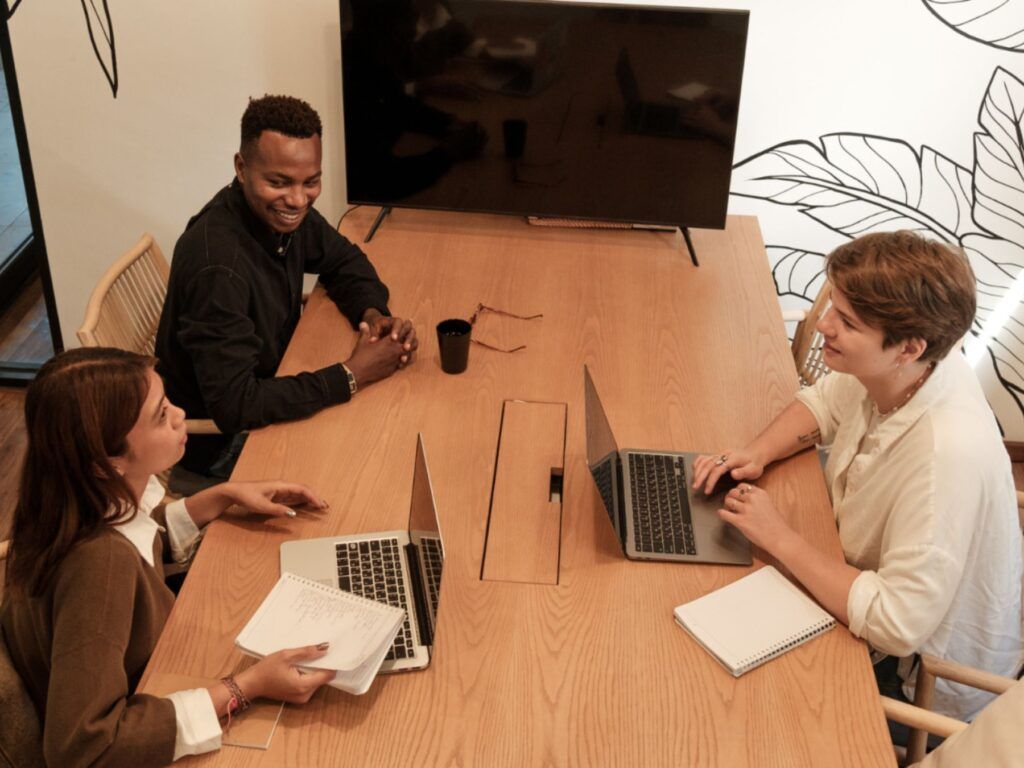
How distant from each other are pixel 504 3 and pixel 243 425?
4.04 feet

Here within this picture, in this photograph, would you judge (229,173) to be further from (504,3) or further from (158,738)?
(158,738)

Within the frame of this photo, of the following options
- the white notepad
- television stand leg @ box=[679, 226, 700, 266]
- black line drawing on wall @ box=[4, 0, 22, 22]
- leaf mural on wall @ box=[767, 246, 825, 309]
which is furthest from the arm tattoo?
black line drawing on wall @ box=[4, 0, 22, 22]

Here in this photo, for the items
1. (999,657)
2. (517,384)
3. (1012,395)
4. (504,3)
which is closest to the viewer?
(999,657)

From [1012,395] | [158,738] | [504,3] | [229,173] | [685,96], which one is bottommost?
[1012,395]

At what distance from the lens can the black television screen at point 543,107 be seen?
8.09 feet

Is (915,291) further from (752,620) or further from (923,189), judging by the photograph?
(923,189)

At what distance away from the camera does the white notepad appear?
1.44 m

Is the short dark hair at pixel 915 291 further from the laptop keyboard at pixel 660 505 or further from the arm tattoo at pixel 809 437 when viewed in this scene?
the laptop keyboard at pixel 660 505

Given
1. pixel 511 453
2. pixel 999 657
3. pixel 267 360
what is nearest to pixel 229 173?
pixel 267 360

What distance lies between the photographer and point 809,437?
6.51ft

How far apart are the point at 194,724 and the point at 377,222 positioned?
64.1 inches

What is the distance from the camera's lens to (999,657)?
1.82 m

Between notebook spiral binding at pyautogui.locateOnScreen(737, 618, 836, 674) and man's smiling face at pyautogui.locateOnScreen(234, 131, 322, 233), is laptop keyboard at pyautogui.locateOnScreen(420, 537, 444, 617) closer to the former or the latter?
notebook spiral binding at pyautogui.locateOnScreen(737, 618, 836, 674)

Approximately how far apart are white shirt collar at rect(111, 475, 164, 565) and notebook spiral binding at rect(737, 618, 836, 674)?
0.94 m
